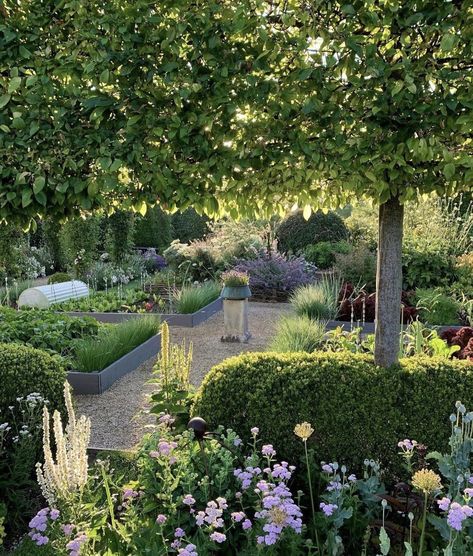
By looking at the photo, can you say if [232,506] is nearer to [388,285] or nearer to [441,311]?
[388,285]

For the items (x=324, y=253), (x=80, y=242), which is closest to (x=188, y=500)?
(x=80, y=242)

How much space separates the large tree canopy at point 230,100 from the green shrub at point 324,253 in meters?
10.5

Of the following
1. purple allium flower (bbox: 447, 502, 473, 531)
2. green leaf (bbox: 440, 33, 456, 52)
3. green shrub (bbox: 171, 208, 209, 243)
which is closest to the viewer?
purple allium flower (bbox: 447, 502, 473, 531)

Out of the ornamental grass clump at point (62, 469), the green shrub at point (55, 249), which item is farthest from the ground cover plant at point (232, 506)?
the green shrub at point (55, 249)

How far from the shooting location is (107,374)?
19.1ft

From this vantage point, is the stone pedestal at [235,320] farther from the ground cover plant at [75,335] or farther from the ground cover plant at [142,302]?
the ground cover plant at [142,302]

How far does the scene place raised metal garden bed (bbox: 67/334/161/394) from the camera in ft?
18.6

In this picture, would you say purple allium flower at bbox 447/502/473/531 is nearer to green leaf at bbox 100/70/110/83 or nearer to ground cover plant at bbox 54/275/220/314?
green leaf at bbox 100/70/110/83

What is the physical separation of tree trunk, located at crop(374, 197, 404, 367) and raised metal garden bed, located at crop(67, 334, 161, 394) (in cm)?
320

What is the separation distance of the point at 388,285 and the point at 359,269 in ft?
22.7

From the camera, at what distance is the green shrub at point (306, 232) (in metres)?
15.1

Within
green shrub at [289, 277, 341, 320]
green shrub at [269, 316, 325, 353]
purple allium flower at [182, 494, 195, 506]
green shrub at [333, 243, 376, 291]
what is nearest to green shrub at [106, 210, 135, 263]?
green shrub at [333, 243, 376, 291]

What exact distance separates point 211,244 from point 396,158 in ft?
35.2

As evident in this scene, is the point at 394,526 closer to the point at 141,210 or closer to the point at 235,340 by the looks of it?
the point at 141,210
